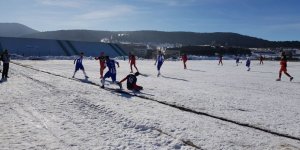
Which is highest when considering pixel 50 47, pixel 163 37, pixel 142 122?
pixel 163 37

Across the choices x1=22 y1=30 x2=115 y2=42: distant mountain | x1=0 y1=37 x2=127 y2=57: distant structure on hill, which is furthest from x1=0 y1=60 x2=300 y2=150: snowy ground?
x1=22 y1=30 x2=115 y2=42: distant mountain

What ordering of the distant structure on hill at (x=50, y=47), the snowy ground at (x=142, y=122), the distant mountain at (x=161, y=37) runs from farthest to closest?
the distant mountain at (x=161, y=37) < the distant structure on hill at (x=50, y=47) < the snowy ground at (x=142, y=122)

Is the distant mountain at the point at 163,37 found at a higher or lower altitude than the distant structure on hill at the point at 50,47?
higher

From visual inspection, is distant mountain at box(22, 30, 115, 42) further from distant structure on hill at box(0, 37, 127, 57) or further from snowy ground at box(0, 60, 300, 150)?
snowy ground at box(0, 60, 300, 150)

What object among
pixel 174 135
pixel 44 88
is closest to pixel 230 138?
pixel 174 135

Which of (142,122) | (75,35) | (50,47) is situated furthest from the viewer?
(75,35)

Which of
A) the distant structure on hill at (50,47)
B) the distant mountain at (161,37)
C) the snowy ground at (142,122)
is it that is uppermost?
the distant mountain at (161,37)

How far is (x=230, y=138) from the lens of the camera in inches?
264

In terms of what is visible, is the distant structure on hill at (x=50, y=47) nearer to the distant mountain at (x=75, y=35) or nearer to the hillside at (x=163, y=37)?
the hillside at (x=163, y=37)

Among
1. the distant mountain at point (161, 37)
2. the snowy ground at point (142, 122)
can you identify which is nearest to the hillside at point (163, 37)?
the distant mountain at point (161, 37)

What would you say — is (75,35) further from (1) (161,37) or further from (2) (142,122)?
(2) (142,122)

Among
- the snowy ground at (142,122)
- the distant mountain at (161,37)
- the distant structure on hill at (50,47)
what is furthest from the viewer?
the distant mountain at (161,37)

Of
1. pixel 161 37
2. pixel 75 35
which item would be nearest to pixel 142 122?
pixel 75 35

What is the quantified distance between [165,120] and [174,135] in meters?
1.25
